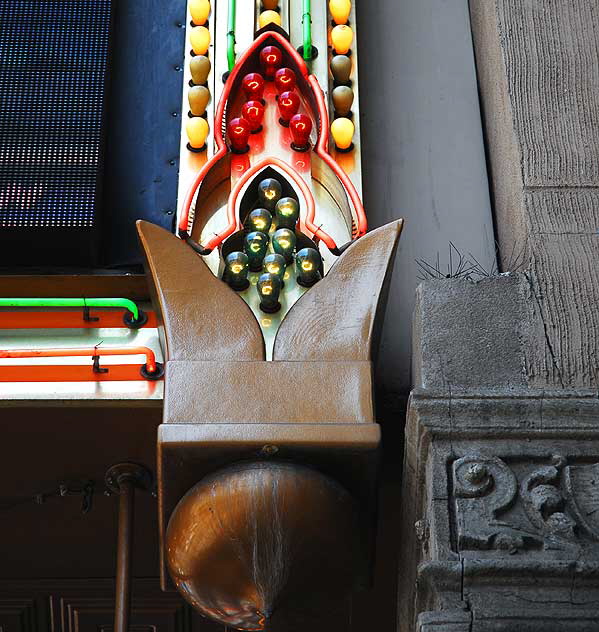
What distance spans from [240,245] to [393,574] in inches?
81.6

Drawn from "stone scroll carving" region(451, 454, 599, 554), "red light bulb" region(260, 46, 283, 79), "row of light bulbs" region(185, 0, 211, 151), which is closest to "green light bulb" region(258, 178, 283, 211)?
"row of light bulbs" region(185, 0, 211, 151)

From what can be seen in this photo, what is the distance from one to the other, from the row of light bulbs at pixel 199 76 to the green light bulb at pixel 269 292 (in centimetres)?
144

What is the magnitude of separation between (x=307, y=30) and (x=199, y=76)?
0.76 metres

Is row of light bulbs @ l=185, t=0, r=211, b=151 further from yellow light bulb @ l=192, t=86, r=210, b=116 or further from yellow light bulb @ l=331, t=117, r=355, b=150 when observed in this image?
yellow light bulb @ l=331, t=117, r=355, b=150

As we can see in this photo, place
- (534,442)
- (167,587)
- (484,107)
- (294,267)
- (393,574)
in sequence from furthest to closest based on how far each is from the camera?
(484,107)
(393,574)
(294,267)
(167,587)
(534,442)

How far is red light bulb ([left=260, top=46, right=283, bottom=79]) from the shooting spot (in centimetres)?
702

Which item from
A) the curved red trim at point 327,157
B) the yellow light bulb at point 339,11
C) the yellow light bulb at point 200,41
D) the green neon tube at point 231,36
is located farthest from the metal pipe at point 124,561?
the yellow light bulb at point 339,11

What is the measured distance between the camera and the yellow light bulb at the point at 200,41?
726 centimetres

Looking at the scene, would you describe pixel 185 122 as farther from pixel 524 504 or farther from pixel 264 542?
pixel 524 504

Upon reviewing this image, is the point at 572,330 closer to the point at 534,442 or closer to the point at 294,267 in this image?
the point at 534,442

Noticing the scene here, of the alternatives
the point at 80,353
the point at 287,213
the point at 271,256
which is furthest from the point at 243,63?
the point at 80,353

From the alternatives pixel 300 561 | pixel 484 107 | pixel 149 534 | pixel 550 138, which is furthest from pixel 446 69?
pixel 300 561

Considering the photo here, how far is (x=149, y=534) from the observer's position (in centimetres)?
637

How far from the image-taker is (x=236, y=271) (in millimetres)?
5809
